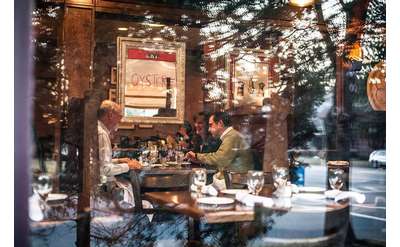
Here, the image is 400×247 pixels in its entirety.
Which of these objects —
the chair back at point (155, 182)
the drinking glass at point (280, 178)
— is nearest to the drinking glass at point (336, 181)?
the drinking glass at point (280, 178)

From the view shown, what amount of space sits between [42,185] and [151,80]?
15.6 ft

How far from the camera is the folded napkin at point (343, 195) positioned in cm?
262

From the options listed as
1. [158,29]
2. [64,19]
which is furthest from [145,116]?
[64,19]

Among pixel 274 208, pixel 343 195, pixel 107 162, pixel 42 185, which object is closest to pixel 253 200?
pixel 274 208

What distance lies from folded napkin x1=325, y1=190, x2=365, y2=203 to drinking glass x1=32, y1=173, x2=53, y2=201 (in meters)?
1.59

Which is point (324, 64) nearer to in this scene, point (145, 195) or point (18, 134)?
point (145, 195)

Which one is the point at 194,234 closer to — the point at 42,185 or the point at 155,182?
the point at 155,182

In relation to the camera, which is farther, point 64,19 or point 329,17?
point 329,17

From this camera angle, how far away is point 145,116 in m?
6.24

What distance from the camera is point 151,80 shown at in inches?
247

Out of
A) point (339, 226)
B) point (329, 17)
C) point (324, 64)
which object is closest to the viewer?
point (339, 226)
